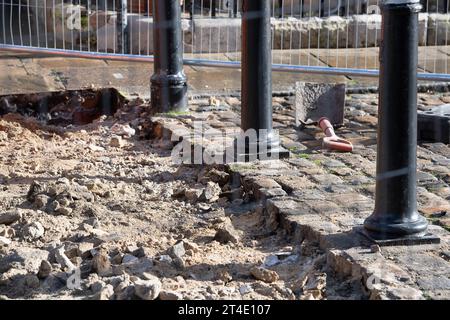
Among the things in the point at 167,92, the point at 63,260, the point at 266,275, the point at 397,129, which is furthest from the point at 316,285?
the point at 167,92

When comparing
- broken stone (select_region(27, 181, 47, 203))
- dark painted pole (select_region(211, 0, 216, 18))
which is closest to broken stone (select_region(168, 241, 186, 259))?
broken stone (select_region(27, 181, 47, 203))

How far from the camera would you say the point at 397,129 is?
4352mm

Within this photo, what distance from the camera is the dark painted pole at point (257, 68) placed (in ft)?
19.2

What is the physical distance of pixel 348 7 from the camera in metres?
9.79

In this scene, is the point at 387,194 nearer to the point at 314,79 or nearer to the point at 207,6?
the point at 314,79

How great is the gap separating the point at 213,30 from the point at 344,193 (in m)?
4.49

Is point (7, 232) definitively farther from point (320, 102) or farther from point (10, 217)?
point (320, 102)

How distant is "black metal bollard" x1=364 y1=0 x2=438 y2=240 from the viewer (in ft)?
14.0

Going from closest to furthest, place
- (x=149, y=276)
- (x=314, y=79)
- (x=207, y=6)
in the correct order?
(x=149, y=276)
(x=314, y=79)
(x=207, y=6)

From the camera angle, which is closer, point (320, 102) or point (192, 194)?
point (192, 194)

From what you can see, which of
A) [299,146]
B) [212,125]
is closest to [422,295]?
[299,146]
